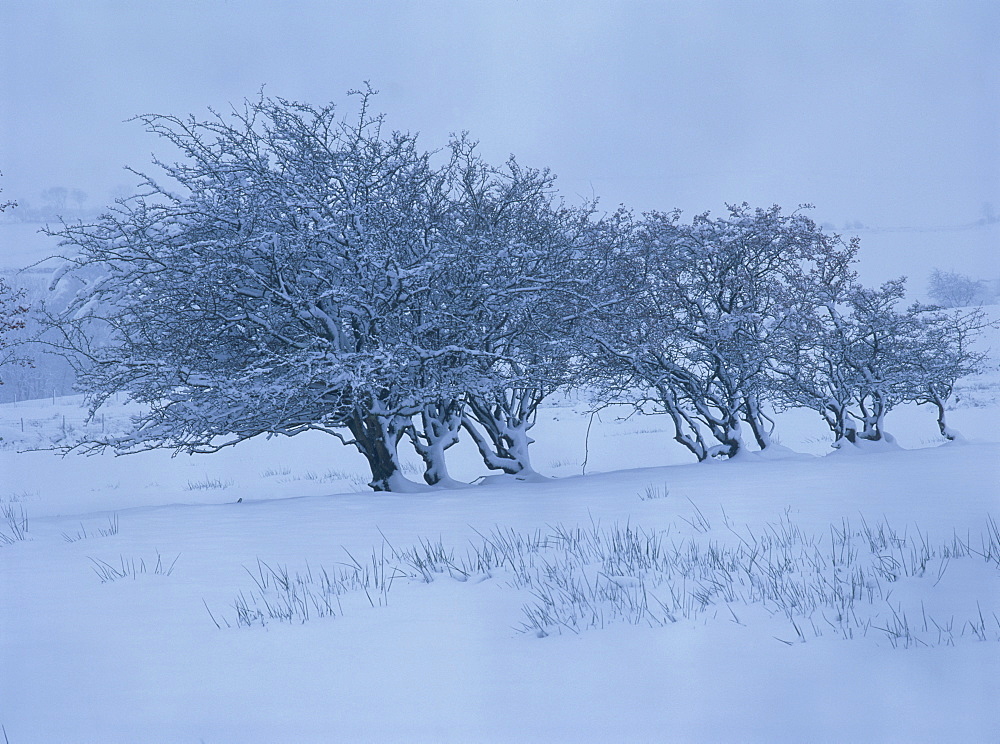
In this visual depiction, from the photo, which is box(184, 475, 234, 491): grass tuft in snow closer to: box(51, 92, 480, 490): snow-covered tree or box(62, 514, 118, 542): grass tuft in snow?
box(51, 92, 480, 490): snow-covered tree

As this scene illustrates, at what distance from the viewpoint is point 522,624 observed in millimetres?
4230

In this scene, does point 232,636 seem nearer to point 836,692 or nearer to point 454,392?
point 836,692

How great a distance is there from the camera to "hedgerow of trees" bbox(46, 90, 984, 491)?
33.8ft

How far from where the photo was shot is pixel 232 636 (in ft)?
14.2

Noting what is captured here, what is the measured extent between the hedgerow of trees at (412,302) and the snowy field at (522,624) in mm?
2638

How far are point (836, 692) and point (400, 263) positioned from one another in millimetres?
8820

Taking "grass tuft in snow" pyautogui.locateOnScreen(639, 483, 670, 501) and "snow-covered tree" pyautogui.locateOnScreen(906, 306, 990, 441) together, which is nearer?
"grass tuft in snow" pyautogui.locateOnScreen(639, 483, 670, 501)

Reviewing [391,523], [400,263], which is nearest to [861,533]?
[391,523]

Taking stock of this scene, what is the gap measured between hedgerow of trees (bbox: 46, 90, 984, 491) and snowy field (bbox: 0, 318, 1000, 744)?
2638 millimetres

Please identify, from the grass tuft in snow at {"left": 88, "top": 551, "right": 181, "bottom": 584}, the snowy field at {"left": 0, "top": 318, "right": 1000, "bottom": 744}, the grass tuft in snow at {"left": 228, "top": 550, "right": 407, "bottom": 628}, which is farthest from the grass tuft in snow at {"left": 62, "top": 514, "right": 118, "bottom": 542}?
the grass tuft in snow at {"left": 228, "top": 550, "right": 407, "bottom": 628}

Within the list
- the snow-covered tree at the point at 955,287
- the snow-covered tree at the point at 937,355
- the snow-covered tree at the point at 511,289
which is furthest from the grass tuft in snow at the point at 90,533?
the snow-covered tree at the point at 955,287

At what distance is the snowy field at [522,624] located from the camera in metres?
3.19

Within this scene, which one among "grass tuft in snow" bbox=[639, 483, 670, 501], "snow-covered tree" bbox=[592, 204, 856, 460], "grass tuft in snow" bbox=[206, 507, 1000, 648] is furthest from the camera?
"snow-covered tree" bbox=[592, 204, 856, 460]

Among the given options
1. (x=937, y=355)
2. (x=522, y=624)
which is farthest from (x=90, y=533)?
(x=937, y=355)
